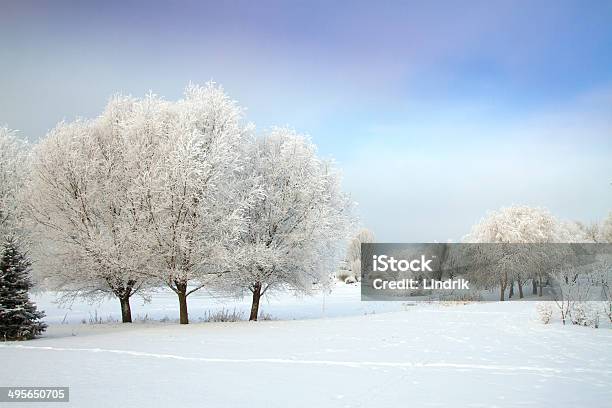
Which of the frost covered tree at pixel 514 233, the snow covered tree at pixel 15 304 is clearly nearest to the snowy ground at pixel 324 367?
the snow covered tree at pixel 15 304

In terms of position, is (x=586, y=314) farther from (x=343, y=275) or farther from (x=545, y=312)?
(x=343, y=275)

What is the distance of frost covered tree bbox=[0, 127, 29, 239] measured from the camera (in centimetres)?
2194

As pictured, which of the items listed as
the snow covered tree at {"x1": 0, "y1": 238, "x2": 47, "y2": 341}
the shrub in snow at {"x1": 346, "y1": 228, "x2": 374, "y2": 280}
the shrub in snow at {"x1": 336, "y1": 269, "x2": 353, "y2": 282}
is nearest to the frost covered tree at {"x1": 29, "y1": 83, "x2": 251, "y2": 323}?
the snow covered tree at {"x1": 0, "y1": 238, "x2": 47, "y2": 341}

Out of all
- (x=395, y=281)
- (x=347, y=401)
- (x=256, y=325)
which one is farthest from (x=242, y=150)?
(x=395, y=281)

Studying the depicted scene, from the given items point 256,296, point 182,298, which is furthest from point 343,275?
point 182,298

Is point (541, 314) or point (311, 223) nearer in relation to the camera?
point (541, 314)

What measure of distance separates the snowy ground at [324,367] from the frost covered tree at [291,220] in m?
5.57

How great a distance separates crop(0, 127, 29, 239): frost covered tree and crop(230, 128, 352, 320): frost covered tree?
35.8 feet

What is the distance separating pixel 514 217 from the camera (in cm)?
5056

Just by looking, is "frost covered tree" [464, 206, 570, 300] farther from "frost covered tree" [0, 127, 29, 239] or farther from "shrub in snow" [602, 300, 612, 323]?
"frost covered tree" [0, 127, 29, 239]

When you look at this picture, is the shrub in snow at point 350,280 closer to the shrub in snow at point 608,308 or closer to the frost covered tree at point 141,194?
the frost covered tree at point 141,194

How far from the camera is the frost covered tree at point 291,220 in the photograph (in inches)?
888

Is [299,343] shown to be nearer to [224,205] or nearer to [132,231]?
[224,205]

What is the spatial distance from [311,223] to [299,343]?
8.64 metres
